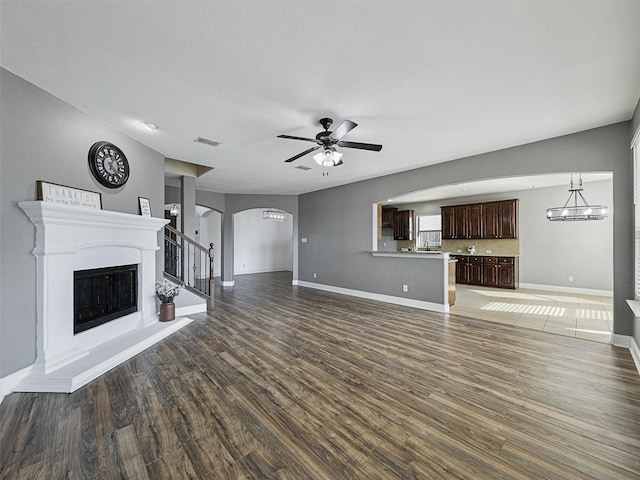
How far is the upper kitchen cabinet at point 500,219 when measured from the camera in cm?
776

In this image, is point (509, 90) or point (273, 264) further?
point (273, 264)

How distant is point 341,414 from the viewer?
207 centimetres

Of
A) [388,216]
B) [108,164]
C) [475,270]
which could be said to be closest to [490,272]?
[475,270]

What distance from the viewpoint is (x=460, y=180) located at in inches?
188

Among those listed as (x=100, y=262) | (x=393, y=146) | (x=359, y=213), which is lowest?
(x=100, y=262)

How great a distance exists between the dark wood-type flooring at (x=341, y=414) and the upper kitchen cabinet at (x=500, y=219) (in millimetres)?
5131

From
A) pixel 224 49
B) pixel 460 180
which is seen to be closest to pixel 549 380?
pixel 460 180

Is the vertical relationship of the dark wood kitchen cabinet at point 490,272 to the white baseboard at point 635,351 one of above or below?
above

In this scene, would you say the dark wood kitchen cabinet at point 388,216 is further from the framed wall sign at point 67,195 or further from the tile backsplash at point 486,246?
the framed wall sign at point 67,195

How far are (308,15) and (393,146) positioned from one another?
2676 millimetres

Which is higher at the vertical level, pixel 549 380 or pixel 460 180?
pixel 460 180

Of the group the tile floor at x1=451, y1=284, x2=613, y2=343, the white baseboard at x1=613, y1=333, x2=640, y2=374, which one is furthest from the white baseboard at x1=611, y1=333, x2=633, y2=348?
the tile floor at x1=451, y1=284, x2=613, y2=343

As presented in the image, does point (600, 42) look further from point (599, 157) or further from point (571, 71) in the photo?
point (599, 157)

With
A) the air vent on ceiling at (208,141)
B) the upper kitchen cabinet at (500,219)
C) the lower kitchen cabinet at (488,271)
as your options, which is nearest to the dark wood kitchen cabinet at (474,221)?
the upper kitchen cabinet at (500,219)
